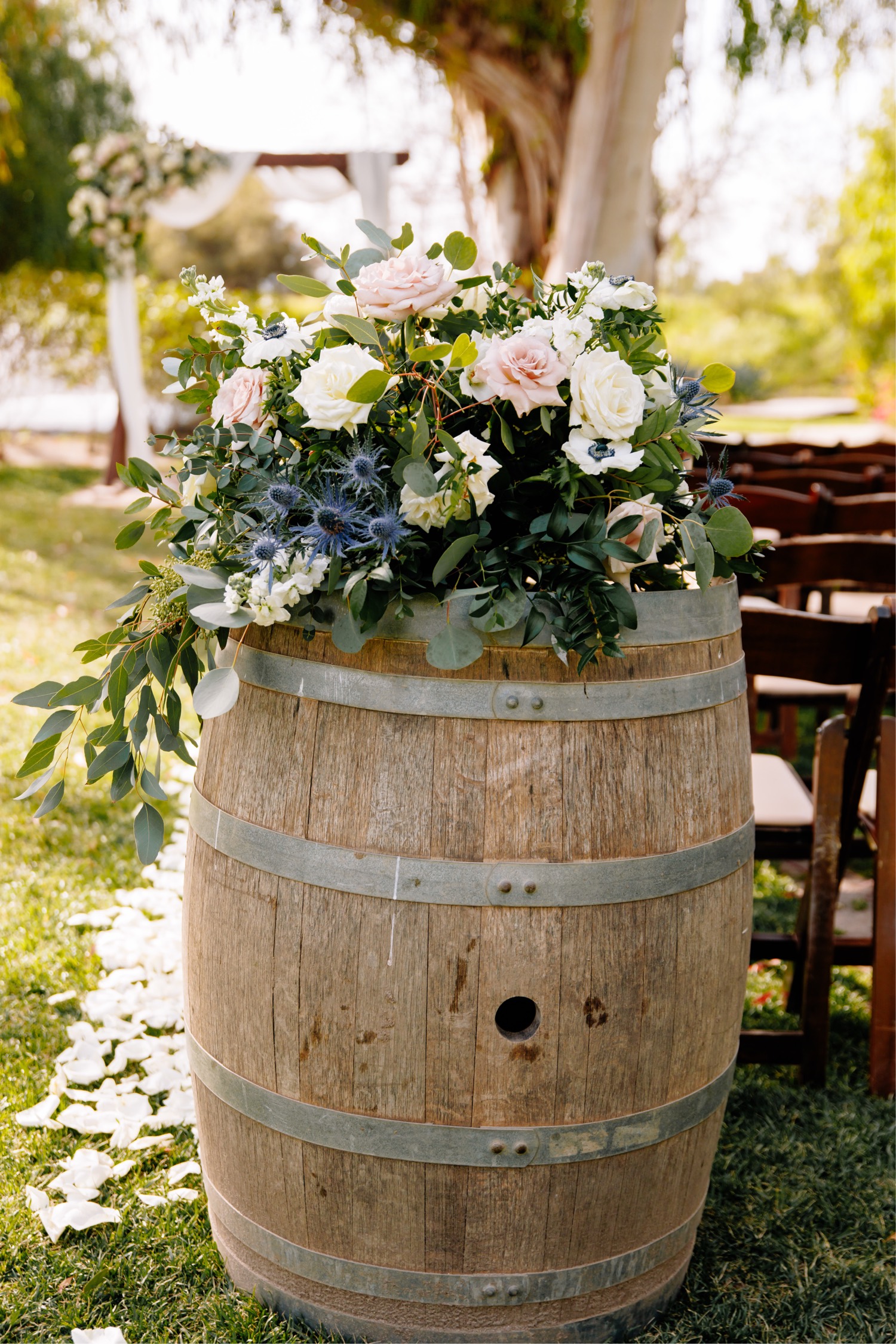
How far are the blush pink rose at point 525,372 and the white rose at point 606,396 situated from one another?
32 mm

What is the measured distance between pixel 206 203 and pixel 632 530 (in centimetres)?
1151

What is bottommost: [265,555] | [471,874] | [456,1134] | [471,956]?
[456,1134]

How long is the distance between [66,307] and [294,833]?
16645 millimetres

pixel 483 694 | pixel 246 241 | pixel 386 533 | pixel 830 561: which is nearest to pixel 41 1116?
pixel 483 694

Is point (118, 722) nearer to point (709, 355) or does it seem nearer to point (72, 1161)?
point (72, 1161)

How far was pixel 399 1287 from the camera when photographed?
1686mm

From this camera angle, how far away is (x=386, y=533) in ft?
4.83

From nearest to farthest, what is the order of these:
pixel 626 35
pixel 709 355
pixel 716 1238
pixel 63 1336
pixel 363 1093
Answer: pixel 363 1093
pixel 63 1336
pixel 716 1238
pixel 626 35
pixel 709 355

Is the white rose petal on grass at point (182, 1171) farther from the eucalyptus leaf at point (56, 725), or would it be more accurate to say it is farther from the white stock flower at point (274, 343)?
the white stock flower at point (274, 343)

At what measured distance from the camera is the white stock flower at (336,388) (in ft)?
4.79

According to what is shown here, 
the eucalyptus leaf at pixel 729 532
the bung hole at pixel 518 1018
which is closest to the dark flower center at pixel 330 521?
the eucalyptus leaf at pixel 729 532

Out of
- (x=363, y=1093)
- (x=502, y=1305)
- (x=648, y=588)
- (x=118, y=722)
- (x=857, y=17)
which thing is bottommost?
(x=502, y=1305)

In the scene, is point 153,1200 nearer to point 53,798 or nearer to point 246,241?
point 53,798

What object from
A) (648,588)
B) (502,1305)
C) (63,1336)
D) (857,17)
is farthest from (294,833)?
(857,17)
